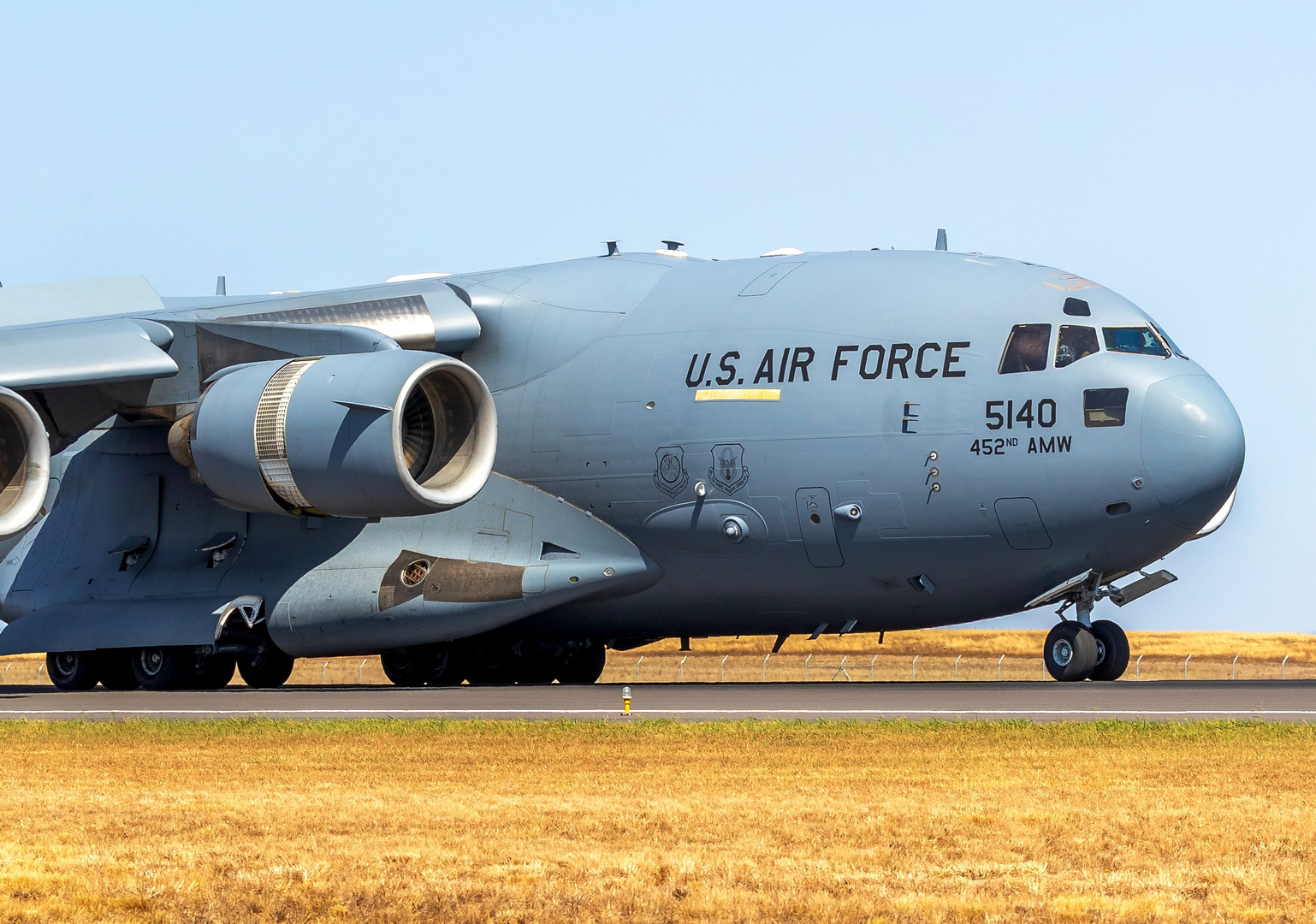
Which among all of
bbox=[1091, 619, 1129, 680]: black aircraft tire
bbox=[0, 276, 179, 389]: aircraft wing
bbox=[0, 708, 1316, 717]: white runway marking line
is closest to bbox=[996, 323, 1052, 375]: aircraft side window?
bbox=[1091, 619, 1129, 680]: black aircraft tire

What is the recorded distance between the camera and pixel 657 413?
1866 cm

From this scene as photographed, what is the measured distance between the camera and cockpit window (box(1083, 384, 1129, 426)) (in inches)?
664

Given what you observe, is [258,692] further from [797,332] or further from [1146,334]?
[1146,334]

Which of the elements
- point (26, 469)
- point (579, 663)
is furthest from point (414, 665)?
point (26, 469)

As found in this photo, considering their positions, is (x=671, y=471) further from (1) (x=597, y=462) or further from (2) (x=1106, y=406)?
(2) (x=1106, y=406)

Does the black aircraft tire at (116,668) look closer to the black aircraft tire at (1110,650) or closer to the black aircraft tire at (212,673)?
the black aircraft tire at (212,673)

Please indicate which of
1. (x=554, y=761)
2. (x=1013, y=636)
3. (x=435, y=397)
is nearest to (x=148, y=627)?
(x=435, y=397)

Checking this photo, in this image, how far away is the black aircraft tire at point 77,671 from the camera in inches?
808

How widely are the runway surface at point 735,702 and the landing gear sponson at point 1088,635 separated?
12.9 inches

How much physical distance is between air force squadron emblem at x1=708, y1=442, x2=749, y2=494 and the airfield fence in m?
11.5

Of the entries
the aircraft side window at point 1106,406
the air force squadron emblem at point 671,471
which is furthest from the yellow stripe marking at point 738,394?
the aircraft side window at point 1106,406

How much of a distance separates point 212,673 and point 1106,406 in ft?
34.6

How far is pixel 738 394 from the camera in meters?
18.2

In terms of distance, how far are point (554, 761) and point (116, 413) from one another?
1075 cm
